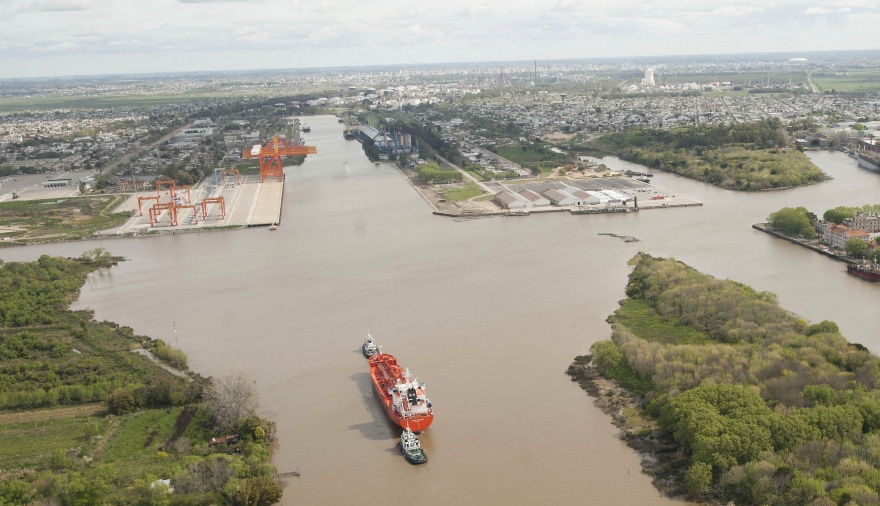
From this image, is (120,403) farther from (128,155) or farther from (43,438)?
(128,155)

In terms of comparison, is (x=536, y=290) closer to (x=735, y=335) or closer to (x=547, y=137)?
(x=735, y=335)

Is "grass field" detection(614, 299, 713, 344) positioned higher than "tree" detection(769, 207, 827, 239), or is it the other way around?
"tree" detection(769, 207, 827, 239)

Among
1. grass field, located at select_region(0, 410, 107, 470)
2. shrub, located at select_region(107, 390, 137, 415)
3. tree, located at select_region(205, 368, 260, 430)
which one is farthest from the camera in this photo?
shrub, located at select_region(107, 390, 137, 415)

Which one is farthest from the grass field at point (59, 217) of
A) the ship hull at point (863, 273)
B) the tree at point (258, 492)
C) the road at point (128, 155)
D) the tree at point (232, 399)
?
the ship hull at point (863, 273)

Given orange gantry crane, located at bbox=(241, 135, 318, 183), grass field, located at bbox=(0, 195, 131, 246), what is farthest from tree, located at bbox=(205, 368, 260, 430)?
orange gantry crane, located at bbox=(241, 135, 318, 183)

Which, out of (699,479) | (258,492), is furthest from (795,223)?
(258,492)

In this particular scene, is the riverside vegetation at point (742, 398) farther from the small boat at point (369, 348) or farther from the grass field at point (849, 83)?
the grass field at point (849, 83)

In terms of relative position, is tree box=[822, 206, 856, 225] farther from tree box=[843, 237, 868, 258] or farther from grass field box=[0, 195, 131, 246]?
grass field box=[0, 195, 131, 246]

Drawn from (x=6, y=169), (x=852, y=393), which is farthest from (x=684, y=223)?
(x=6, y=169)
